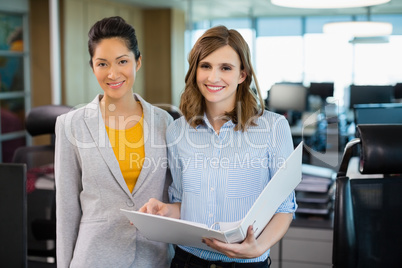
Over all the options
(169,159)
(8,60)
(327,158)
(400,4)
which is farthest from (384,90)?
(8,60)

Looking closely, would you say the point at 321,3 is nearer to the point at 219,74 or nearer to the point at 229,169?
the point at 219,74

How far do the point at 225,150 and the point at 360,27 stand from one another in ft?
15.8

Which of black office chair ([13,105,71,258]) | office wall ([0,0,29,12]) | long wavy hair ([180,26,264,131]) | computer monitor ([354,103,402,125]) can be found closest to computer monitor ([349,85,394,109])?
computer monitor ([354,103,402,125])

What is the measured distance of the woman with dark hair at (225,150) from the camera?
1.64m

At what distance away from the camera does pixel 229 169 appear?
1650 millimetres

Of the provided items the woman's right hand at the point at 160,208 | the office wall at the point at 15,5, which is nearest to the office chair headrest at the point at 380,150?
the woman's right hand at the point at 160,208

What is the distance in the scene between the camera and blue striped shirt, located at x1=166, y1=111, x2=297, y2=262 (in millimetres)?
1643

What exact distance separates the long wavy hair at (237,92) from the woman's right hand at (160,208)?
0.29 m

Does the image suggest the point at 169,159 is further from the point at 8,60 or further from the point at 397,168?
the point at 8,60

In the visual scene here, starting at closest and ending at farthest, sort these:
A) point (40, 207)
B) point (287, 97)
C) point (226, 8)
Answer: point (40, 207)
point (287, 97)
point (226, 8)

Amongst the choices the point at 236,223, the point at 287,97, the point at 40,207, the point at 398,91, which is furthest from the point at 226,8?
the point at 236,223

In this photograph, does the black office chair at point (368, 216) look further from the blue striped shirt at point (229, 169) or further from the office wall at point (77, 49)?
the office wall at point (77, 49)

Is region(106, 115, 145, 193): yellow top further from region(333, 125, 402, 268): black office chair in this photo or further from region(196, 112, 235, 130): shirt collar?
region(333, 125, 402, 268): black office chair

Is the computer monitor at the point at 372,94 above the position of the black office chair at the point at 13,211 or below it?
above
